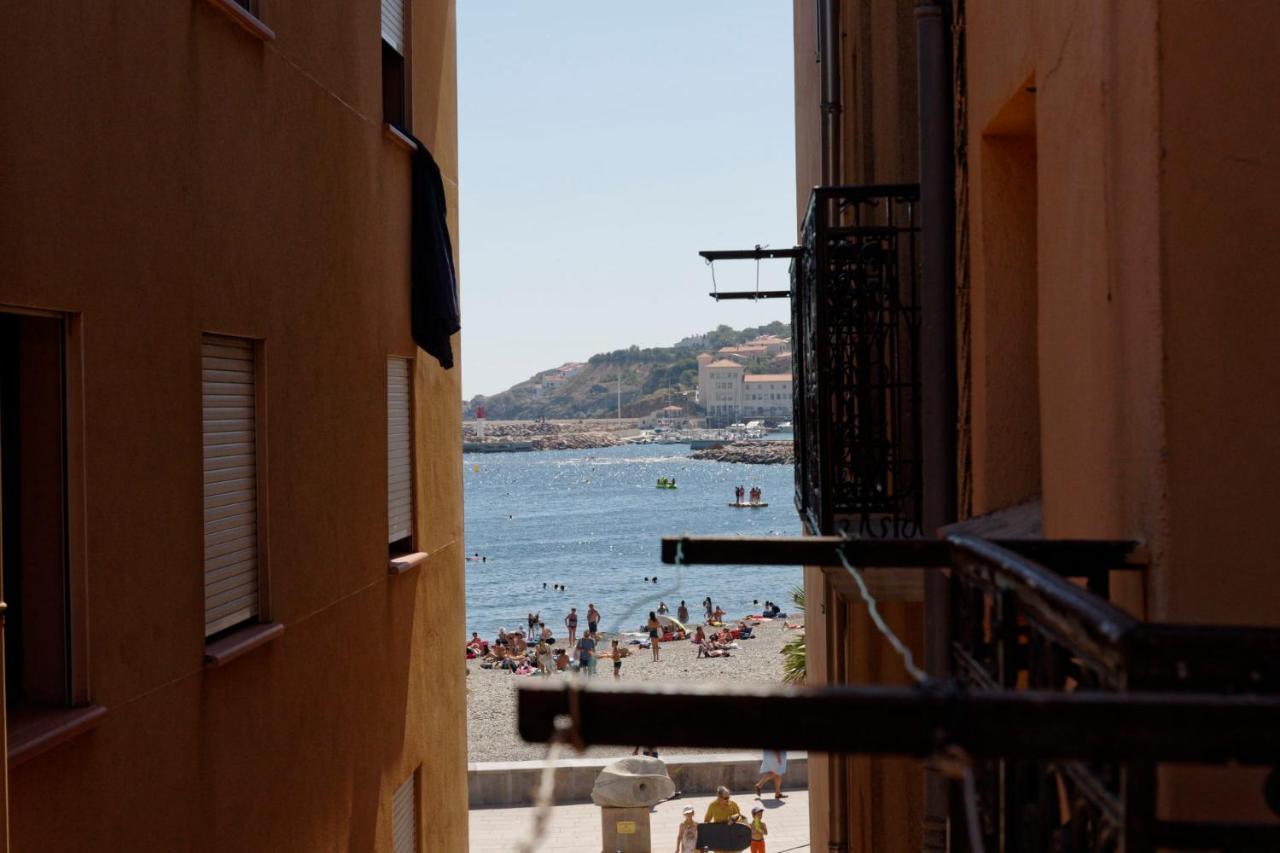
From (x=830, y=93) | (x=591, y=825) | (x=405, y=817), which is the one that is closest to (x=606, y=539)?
(x=591, y=825)

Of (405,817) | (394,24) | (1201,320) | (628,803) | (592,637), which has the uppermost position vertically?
(394,24)

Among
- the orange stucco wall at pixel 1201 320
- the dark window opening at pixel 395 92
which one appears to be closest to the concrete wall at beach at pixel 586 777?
the dark window opening at pixel 395 92

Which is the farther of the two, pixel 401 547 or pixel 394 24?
pixel 401 547

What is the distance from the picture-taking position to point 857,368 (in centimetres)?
881

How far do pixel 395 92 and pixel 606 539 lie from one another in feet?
314

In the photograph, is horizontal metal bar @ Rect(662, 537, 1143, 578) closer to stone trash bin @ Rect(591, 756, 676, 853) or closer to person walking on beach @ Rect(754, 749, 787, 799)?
stone trash bin @ Rect(591, 756, 676, 853)

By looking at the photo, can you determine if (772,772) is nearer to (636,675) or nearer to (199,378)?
(199,378)

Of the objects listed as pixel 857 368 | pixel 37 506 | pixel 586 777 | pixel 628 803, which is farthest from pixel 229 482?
pixel 586 777

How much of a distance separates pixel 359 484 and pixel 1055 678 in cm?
779

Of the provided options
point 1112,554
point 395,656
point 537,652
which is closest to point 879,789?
point 395,656

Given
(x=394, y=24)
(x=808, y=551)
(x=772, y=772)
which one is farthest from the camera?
(x=772, y=772)

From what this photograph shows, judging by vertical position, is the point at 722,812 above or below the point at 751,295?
below

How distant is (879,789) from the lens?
10.7 metres

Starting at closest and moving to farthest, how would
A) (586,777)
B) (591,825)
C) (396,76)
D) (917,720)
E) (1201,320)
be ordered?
(917,720) < (1201,320) < (396,76) < (591,825) < (586,777)
